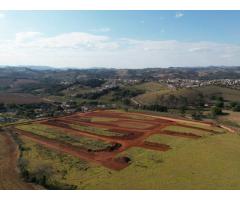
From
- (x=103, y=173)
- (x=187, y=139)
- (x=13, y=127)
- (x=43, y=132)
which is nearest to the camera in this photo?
(x=103, y=173)

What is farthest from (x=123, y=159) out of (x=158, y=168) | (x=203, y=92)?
(x=203, y=92)

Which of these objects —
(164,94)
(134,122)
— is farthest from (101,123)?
(164,94)

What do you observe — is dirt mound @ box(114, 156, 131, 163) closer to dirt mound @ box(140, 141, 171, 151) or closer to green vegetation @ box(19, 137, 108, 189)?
green vegetation @ box(19, 137, 108, 189)

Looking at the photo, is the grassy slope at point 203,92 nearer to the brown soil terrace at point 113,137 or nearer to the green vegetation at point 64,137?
the brown soil terrace at point 113,137

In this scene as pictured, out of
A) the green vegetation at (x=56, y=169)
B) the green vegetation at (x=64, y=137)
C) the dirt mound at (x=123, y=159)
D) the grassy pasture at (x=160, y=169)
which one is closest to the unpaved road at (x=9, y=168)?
the green vegetation at (x=56, y=169)

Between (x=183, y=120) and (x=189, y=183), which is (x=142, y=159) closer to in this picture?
(x=189, y=183)

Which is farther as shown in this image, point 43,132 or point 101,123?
point 101,123
